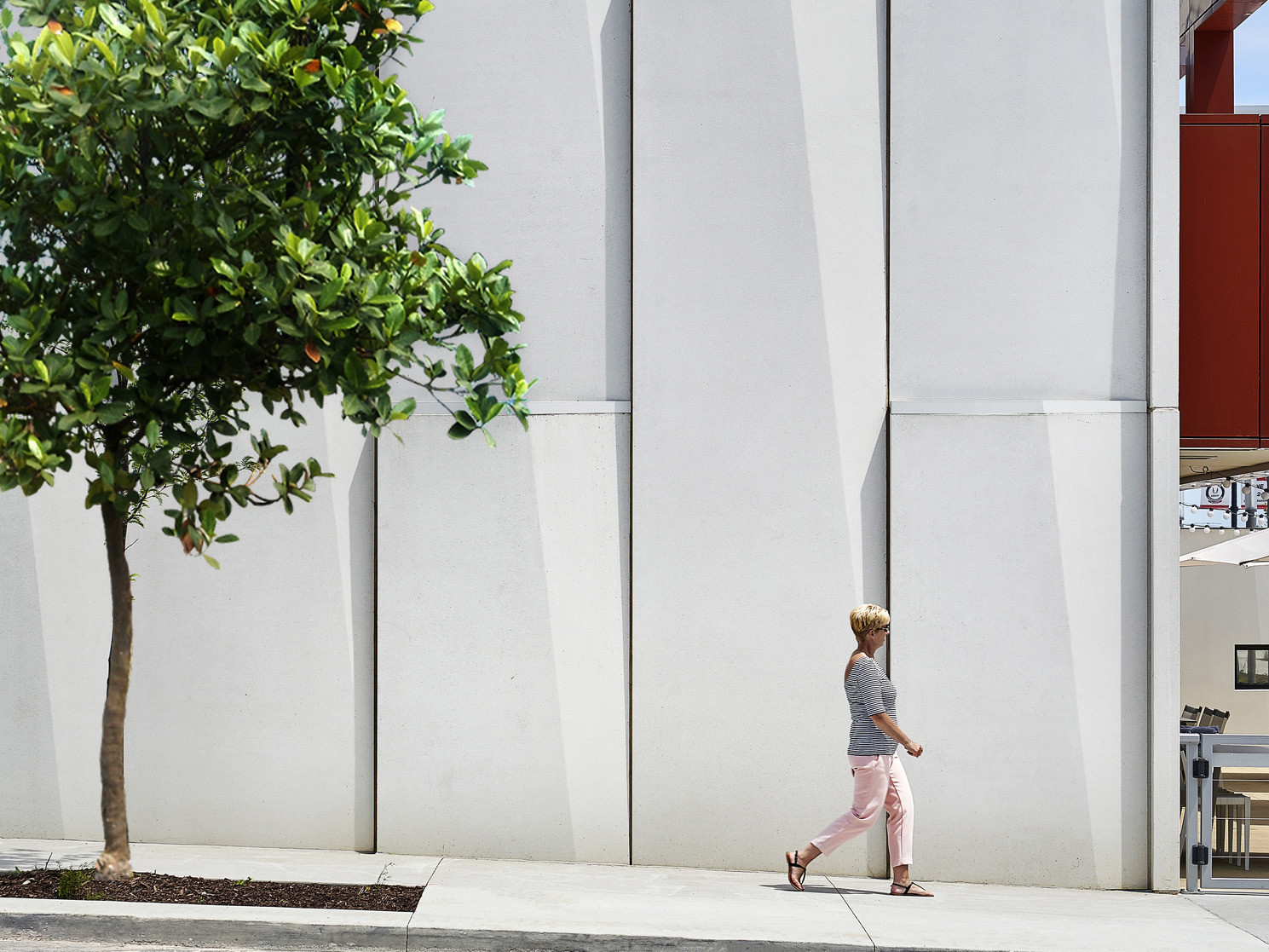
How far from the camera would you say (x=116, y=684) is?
608 cm

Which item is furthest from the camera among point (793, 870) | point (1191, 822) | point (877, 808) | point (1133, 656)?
point (1133, 656)

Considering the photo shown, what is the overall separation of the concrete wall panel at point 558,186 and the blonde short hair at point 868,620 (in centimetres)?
238

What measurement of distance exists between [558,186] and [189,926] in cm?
542

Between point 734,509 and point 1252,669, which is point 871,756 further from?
point 1252,669

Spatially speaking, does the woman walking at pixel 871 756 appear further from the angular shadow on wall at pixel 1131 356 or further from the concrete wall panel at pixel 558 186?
the concrete wall panel at pixel 558 186

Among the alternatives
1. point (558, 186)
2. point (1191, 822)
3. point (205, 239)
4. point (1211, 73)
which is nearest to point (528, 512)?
point (558, 186)

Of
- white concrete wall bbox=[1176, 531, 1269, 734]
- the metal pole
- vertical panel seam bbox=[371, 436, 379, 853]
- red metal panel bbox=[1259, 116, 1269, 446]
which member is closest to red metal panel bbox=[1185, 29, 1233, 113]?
red metal panel bbox=[1259, 116, 1269, 446]

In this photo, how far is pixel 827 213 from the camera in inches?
312

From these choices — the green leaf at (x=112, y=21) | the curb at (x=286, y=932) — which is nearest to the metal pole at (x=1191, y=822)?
the curb at (x=286, y=932)

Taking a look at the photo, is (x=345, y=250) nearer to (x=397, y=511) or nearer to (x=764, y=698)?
(x=397, y=511)

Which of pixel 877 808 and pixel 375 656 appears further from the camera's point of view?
pixel 375 656

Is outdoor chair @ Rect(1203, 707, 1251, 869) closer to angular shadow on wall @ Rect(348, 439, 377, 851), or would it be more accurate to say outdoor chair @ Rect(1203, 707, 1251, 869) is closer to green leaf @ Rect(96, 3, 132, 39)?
angular shadow on wall @ Rect(348, 439, 377, 851)

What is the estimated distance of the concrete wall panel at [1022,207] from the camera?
7.86 m

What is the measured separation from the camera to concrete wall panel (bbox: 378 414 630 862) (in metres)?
7.82
